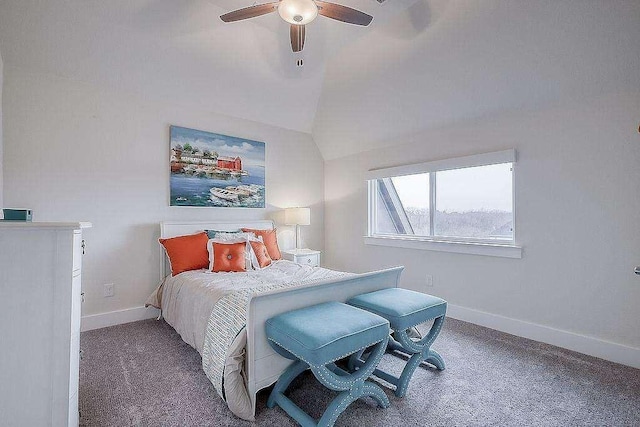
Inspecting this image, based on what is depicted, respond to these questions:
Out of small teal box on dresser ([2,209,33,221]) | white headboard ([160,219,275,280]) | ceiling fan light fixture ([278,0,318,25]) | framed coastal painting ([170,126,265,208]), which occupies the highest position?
ceiling fan light fixture ([278,0,318,25])

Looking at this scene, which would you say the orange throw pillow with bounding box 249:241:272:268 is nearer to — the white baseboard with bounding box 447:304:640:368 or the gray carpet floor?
the gray carpet floor

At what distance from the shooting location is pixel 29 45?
252cm

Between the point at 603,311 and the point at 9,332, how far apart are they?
3.70m

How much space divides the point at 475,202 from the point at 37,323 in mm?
3538

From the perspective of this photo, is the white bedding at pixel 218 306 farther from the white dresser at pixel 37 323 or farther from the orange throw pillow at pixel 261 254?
the white dresser at pixel 37 323

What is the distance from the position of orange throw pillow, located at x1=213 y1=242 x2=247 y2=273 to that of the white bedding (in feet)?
0.34

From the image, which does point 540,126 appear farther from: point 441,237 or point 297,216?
point 297,216

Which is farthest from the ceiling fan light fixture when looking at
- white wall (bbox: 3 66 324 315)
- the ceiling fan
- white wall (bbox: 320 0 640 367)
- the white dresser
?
white wall (bbox: 3 66 324 315)

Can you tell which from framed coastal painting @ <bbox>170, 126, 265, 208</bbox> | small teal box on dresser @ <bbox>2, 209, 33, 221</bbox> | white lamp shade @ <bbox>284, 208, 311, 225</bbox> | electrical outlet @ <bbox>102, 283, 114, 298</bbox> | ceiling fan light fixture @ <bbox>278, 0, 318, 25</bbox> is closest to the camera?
small teal box on dresser @ <bbox>2, 209, 33, 221</bbox>

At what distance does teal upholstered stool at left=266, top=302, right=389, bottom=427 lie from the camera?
1.43m

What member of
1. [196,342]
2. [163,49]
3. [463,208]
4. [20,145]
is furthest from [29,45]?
[463,208]

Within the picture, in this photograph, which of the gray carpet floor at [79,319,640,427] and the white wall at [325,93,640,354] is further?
the white wall at [325,93,640,354]

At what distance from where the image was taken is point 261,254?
320cm

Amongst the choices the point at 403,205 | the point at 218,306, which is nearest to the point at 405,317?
the point at 218,306
